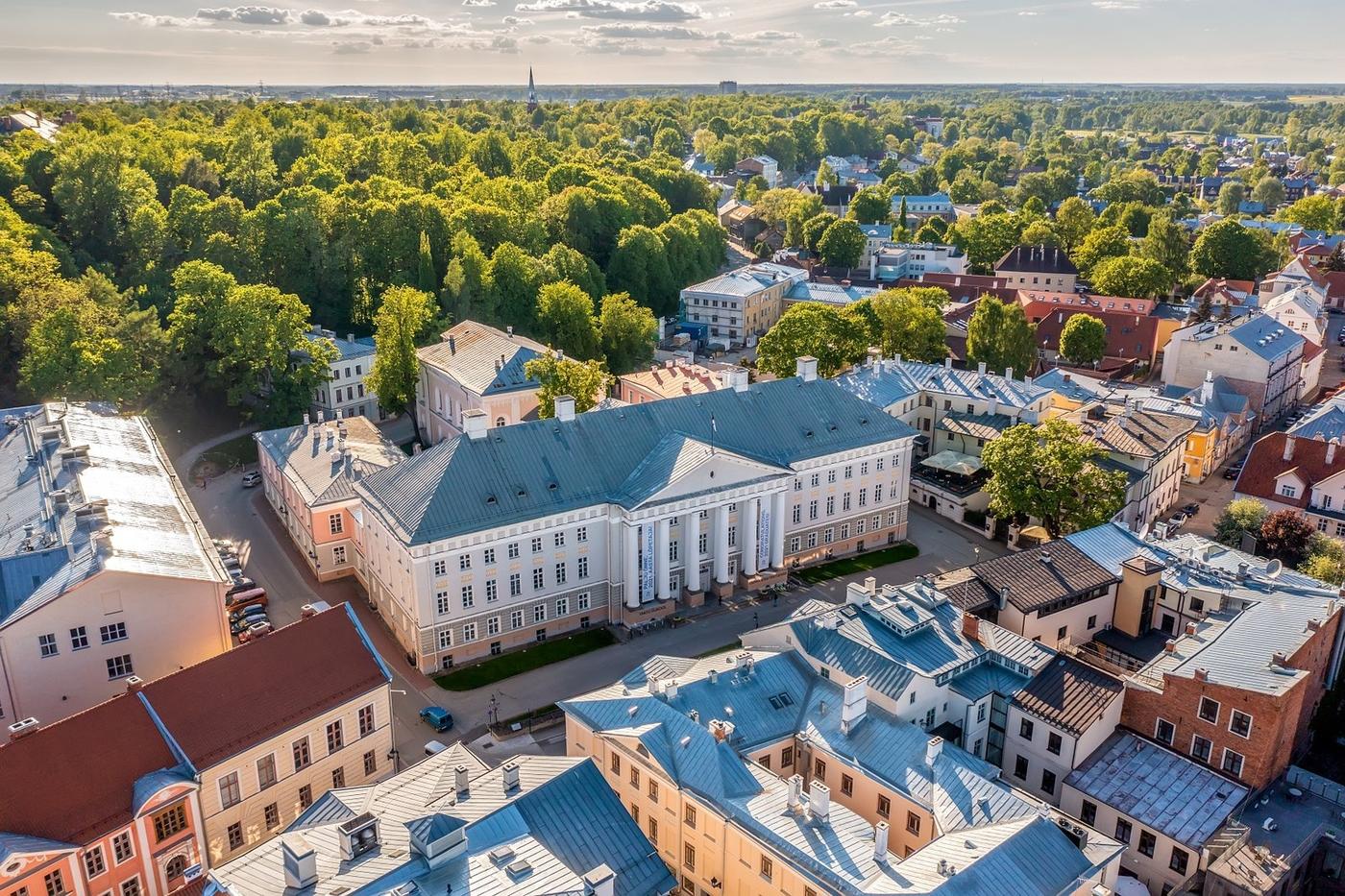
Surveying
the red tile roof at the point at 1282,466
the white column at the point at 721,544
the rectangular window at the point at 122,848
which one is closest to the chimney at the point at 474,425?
the white column at the point at 721,544

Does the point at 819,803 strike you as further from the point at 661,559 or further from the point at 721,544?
the point at 721,544

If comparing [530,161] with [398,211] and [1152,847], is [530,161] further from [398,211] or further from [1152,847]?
[1152,847]

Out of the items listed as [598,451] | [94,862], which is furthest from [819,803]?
[598,451]

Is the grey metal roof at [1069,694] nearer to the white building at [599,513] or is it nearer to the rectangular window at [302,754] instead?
the white building at [599,513]

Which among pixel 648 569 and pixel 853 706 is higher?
pixel 853 706

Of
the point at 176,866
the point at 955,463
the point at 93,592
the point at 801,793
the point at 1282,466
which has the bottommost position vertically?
the point at 176,866

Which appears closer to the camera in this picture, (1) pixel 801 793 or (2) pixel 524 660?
(1) pixel 801 793
